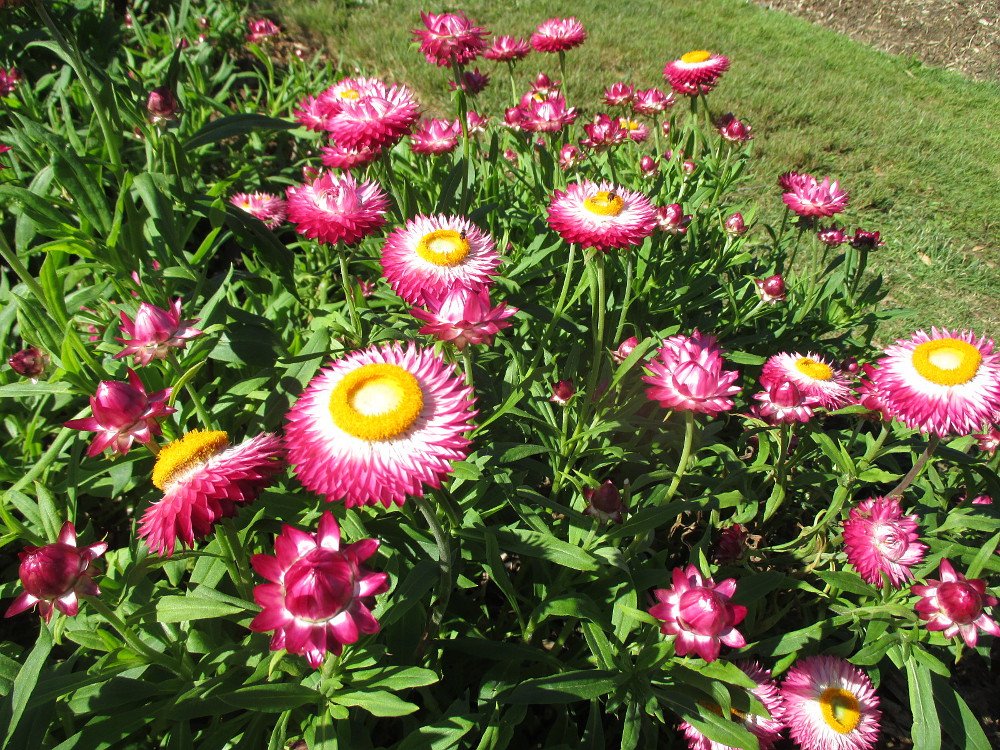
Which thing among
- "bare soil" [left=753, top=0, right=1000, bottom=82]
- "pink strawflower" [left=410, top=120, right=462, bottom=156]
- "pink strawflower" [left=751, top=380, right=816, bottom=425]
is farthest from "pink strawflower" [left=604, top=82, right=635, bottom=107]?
"bare soil" [left=753, top=0, right=1000, bottom=82]

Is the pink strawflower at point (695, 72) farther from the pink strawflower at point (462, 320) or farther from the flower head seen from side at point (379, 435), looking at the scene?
the flower head seen from side at point (379, 435)

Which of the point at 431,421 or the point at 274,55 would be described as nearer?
the point at 431,421

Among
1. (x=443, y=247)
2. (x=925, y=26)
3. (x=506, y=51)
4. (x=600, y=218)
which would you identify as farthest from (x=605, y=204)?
(x=925, y=26)

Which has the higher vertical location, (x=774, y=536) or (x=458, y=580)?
(x=458, y=580)

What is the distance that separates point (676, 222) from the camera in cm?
241

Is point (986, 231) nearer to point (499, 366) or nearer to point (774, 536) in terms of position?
point (774, 536)

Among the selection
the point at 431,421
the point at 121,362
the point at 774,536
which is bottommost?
the point at 774,536

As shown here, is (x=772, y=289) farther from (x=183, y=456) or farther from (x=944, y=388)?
(x=183, y=456)

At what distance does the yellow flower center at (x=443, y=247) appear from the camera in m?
1.80

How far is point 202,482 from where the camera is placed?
1.18 meters

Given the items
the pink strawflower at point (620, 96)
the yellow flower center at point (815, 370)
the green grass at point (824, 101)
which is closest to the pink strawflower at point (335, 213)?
the yellow flower center at point (815, 370)

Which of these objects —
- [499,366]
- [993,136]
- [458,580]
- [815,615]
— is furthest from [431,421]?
[993,136]

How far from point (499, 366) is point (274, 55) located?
4980 mm

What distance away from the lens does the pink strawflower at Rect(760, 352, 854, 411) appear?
73.1 inches
